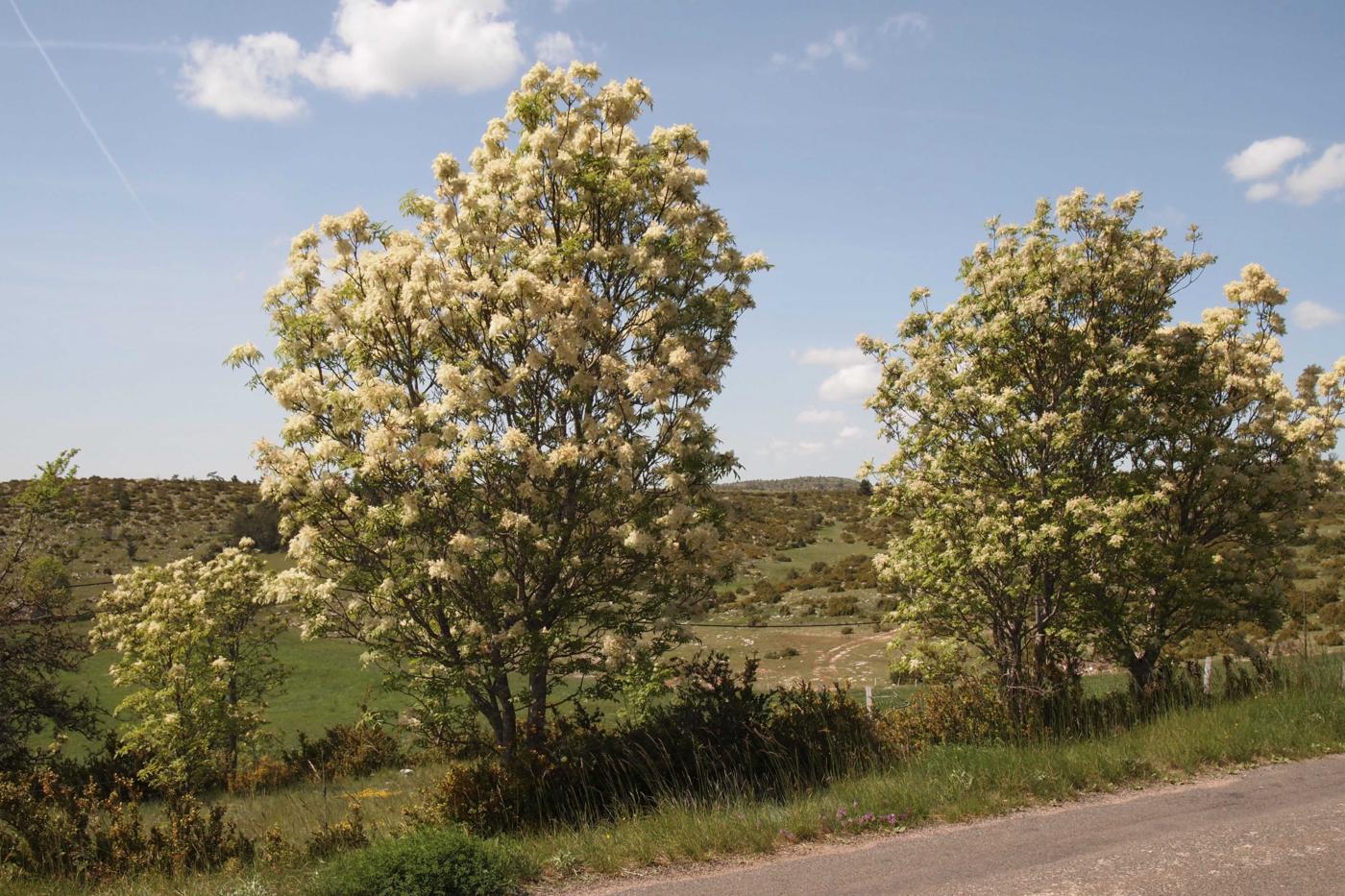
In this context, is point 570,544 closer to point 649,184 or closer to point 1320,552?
point 649,184

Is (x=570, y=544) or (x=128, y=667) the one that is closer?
(x=570, y=544)

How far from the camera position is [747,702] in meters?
12.2

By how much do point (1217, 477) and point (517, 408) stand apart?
511 inches

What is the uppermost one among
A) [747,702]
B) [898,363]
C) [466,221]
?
[466,221]

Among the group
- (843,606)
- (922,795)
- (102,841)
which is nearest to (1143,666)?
(922,795)

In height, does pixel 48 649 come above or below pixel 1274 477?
below

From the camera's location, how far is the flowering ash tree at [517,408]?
423 inches

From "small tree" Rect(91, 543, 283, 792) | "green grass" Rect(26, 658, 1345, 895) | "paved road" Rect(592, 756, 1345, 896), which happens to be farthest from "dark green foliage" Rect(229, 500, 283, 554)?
"paved road" Rect(592, 756, 1345, 896)

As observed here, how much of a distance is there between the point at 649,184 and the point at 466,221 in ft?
8.76

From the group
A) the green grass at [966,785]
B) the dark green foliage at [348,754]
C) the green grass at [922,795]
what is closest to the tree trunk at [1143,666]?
the green grass at [922,795]

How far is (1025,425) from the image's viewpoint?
1405 cm

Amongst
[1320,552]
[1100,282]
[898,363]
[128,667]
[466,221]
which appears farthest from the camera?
[1320,552]

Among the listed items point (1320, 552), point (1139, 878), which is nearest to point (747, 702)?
point (1139, 878)

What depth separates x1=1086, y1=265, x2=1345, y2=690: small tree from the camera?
15133mm
